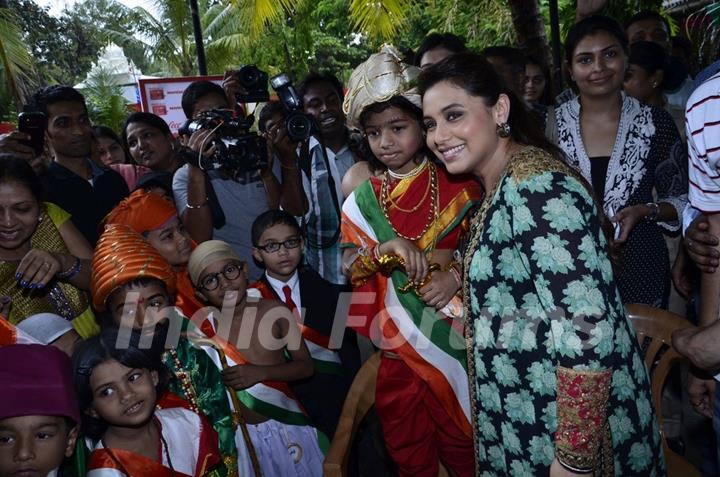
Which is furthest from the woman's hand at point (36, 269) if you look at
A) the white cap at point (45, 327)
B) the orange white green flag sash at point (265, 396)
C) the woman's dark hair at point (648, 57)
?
the woman's dark hair at point (648, 57)

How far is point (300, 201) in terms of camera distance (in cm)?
319

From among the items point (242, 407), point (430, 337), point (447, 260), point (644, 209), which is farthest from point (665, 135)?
point (242, 407)

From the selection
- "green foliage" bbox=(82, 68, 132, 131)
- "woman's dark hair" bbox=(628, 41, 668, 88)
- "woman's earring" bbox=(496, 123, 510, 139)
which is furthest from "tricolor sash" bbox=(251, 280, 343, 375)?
"green foliage" bbox=(82, 68, 132, 131)

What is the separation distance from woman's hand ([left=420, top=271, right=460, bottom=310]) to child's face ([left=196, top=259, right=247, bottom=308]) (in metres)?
0.86

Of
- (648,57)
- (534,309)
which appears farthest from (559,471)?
(648,57)

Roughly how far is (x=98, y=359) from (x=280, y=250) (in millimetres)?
986

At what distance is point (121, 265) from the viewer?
226 cm

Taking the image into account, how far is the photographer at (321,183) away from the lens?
318 cm

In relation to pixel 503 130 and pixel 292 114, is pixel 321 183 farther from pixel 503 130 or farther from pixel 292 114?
pixel 503 130

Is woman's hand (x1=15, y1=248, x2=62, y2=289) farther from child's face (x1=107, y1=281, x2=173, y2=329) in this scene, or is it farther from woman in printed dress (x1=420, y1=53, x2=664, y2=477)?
woman in printed dress (x1=420, y1=53, x2=664, y2=477)

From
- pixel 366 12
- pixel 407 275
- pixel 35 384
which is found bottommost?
pixel 35 384

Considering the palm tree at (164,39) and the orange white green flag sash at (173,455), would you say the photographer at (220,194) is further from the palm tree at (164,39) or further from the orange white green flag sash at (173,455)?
the palm tree at (164,39)

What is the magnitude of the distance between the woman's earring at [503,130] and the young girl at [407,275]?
0.58 meters

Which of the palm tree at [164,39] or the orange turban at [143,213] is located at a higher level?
the palm tree at [164,39]
